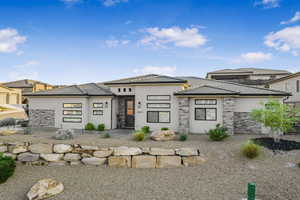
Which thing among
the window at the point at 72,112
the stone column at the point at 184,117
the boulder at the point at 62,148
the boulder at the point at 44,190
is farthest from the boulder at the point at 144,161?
the window at the point at 72,112

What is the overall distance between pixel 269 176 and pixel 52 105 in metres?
14.1

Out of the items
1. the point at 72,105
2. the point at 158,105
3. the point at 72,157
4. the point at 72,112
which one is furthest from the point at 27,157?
the point at 158,105

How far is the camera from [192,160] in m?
6.69

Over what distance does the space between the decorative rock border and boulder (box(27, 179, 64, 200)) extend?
76.2 inches

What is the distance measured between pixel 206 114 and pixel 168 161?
5.21 meters

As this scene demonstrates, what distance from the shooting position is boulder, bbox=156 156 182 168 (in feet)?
21.9

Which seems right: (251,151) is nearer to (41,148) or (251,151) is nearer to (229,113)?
(229,113)

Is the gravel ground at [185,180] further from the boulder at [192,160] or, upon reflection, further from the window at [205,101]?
the window at [205,101]

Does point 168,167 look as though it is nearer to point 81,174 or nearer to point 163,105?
point 81,174

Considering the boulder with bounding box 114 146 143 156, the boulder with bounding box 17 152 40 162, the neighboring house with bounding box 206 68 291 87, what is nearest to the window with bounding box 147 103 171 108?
the boulder with bounding box 114 146 143 156

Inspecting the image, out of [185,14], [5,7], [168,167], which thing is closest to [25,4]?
[5,7]

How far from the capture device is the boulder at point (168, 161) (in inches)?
263

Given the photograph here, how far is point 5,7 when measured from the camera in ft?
37.0

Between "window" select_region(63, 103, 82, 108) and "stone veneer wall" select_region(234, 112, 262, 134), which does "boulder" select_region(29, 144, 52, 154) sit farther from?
"stone veneer wall" select_region(234, 112, 262, 134)
